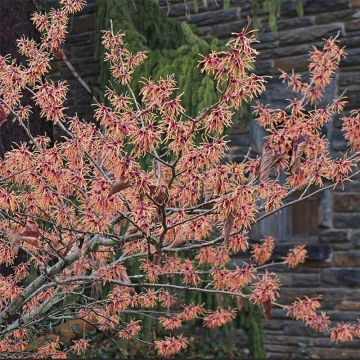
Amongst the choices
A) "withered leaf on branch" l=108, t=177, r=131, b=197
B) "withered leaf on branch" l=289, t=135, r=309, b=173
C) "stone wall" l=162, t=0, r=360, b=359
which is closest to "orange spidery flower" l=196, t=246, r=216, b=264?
"withered leaf on branch" l=289, t=135, r=309, b=173

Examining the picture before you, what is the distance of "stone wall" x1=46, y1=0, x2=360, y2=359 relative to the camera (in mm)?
6562

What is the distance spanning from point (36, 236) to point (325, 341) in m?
4.23

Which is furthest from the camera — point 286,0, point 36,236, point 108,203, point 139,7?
point 286,0

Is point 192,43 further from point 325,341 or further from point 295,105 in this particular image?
point 325,341

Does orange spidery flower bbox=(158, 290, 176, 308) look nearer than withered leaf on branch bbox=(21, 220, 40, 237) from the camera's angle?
No

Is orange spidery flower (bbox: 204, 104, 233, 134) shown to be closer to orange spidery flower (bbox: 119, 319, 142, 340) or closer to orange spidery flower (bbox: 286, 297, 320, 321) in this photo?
orange spidery flower (bbox: 286, 297, 320, 321)

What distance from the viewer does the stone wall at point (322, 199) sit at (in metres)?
6.56

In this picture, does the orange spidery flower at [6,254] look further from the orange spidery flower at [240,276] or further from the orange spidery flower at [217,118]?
the orange spidery flower at [217,118]

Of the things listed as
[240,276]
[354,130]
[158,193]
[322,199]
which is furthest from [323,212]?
[158,193]

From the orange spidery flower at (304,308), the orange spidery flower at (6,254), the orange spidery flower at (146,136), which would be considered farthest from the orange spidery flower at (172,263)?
the orange spidery flower at (146,136)

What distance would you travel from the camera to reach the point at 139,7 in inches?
252

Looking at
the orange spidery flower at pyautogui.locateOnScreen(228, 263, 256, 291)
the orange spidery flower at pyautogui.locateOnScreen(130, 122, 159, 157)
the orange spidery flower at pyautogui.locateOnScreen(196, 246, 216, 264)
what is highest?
the orange spidery flower at pyautogui.locateOnScreen(130, 122, 159, 157)

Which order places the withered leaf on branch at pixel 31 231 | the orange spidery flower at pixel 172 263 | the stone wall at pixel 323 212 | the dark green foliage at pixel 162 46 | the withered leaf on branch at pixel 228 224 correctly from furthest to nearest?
the stone wall at pixel 323 212 < the dark green foliage at pixel 162 46 < the orange spidery flower at pixel 172 263 < the withered leaf on branch at pixel 31 231 < the withered leaf on branch at pixel 228 224

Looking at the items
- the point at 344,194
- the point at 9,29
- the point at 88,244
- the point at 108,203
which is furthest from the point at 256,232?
the point at 108,203
